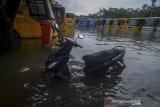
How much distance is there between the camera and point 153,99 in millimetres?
4805

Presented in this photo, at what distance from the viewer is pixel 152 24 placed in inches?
1382

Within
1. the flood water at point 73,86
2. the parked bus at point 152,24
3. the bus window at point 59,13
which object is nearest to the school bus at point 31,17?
the flood water at point 73,86

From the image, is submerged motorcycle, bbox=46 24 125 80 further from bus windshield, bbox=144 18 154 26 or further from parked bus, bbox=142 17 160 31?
bus windshield, bbox=144 18 154 26

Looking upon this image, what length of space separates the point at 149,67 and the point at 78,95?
150 inches

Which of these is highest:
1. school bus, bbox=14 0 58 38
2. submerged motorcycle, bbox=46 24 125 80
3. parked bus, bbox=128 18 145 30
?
school bus, bbox=14 0 58 38

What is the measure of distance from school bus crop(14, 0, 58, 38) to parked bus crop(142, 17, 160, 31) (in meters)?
24.7

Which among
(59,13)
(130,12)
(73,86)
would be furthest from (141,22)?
(73,86)

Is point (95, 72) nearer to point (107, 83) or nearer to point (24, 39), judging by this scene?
point (107, 83)

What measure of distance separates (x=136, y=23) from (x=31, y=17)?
1098 inches

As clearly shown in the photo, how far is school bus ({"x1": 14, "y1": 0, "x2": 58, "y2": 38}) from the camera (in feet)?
39.3

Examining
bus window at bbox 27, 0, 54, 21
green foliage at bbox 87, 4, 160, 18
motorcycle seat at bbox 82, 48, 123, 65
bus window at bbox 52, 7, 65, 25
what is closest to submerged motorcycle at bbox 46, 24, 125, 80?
motorcycle seat at bbox 82, 48, 123, 65

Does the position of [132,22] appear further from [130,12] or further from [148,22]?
Result: [130,12]

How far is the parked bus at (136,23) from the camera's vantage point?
117 feet

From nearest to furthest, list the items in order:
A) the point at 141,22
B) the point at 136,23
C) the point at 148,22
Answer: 1. the point at 148,22
2. the point at 141,22
3. the point at 136,23
